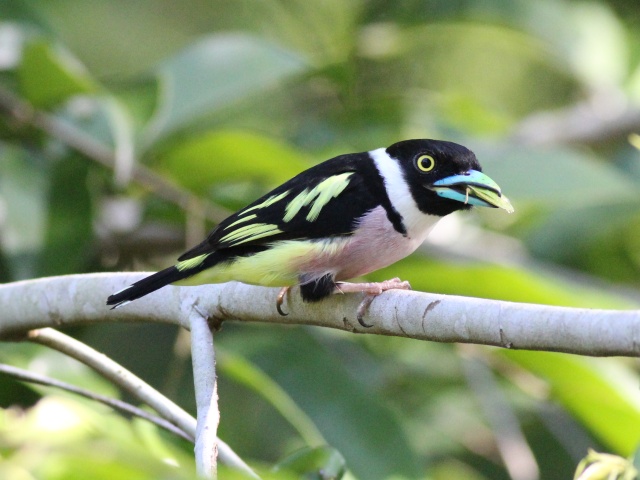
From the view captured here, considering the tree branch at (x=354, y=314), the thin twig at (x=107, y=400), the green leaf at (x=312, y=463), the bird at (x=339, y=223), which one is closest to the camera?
the tree branch at (x=354, y=314)

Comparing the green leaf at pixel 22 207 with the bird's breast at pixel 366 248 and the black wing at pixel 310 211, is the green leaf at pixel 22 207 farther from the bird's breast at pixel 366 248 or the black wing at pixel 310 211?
the bird's breast at pixel 366 248

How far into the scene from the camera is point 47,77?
3.55 meters

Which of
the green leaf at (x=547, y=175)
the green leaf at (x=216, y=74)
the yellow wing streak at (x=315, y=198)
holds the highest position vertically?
the green leaf at (x=216, y=74)

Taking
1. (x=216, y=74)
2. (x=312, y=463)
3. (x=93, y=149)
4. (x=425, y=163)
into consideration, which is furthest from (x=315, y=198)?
(x=216, y=74)

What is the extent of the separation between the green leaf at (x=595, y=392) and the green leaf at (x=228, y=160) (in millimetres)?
1172

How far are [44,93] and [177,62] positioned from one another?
2.45ft

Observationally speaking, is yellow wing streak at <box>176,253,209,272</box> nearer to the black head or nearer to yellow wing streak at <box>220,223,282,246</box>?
yellow wing streak at <box>220,223,282,246</box>

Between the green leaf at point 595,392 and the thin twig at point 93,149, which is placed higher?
the thin twig at point 93,149

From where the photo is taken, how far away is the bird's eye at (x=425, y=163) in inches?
95.3

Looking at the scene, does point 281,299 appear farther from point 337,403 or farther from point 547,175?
point 547,175

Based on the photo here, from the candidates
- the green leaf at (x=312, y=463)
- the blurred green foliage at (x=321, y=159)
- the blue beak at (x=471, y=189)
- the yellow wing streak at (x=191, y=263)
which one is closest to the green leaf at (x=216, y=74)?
the blurred green foliage at (x=321, y=159)

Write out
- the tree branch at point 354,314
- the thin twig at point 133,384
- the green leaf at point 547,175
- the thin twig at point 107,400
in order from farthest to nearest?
the green leaf at point 547,175 < the thin twig at point 107,400 < the thin twig at point 133,384 < the tree branch at point 354,314

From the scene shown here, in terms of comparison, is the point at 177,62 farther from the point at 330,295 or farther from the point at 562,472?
the point at 562,472

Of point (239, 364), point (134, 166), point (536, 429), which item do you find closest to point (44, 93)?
point (134, 166)
